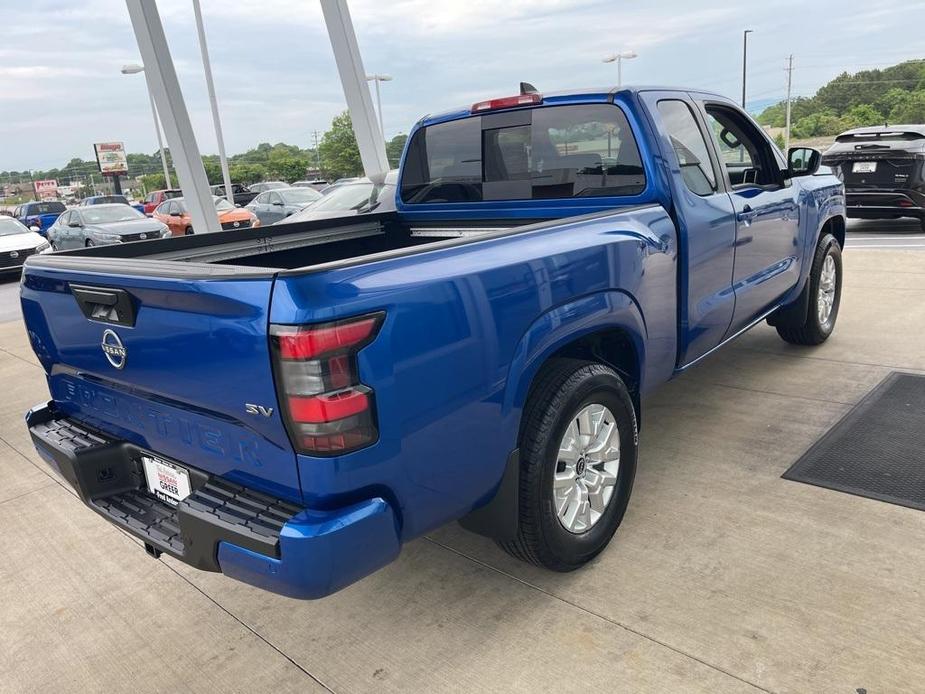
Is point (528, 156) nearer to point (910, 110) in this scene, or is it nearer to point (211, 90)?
point (211, 90)

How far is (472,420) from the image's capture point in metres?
2.28

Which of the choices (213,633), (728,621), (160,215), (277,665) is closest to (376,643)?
(277,665)

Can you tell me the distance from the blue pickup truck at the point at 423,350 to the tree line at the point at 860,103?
194 ft

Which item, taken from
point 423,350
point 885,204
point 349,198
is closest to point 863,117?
point 885,204

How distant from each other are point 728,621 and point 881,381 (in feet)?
9.78

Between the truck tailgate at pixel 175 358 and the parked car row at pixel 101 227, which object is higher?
the truck tailgate at pixel 175 358

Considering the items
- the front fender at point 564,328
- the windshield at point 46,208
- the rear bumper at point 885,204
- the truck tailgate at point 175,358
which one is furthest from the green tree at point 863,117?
the truck tailgate at point 175,358

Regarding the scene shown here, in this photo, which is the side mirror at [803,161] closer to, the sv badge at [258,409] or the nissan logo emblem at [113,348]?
the sv badge at [258,409]

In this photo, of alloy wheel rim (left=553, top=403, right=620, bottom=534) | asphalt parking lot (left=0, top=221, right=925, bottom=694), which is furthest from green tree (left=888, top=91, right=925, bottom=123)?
alloy wheel rim (left=553, top=403, right=620, bottom=534)

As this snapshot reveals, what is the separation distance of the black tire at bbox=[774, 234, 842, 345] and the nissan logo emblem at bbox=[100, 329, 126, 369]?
4.55 meters

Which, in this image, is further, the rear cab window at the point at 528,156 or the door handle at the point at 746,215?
the door handle at the point at 746,215

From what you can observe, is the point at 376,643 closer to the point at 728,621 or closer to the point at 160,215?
the point at 728,621

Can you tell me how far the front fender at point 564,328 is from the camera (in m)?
2.43

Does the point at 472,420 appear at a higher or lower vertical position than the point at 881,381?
higher
